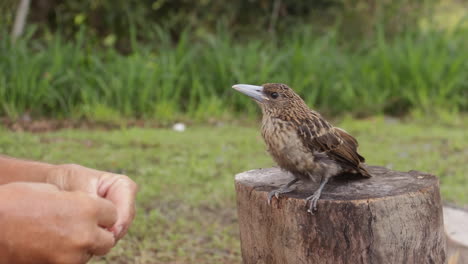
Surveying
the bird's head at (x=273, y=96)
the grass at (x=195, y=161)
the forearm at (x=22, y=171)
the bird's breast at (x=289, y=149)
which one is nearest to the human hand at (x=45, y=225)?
the forearm at (x=22, y=171)

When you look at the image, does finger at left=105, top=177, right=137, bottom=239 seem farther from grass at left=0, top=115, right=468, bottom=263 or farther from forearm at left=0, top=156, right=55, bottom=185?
grass at left=0, top=115, right=468, bottom=263

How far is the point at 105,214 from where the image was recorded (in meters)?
1.75

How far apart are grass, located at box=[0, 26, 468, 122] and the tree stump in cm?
491

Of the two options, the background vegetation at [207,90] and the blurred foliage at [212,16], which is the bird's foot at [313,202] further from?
the blurred foliage at [212,16]

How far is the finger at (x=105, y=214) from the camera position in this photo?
1723 mm

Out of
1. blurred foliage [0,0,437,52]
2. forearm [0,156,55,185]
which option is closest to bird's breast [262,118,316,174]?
forearm [0,156,55,185]

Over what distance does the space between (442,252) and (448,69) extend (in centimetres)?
618

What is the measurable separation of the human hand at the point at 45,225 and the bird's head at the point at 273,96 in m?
1.26

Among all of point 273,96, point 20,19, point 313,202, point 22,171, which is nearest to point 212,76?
point 20,19

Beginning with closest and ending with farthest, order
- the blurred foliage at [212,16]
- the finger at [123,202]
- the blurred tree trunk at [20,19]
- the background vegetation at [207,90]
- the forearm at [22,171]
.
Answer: the finger at [123,202] → the forearm at [22,171] → the background vegetation at [207,90] → the blurred tree trunk at [20,19] → the blurred foliage at [212,16]

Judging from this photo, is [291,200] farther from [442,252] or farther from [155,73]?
[155,73]

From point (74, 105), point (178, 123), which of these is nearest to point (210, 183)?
point (178, 123)

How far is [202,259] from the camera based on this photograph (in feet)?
13.8

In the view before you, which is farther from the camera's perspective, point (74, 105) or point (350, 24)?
point (350, 24)
